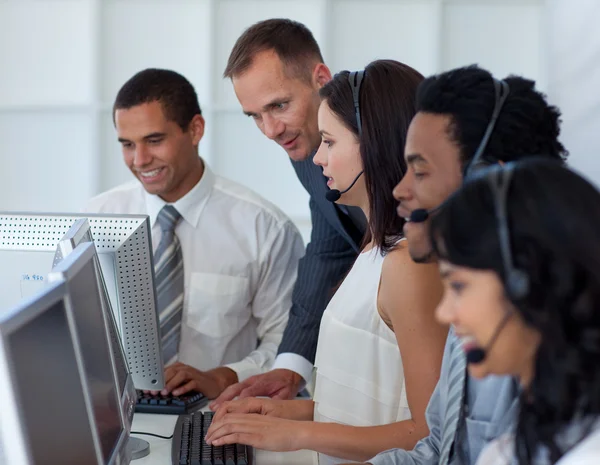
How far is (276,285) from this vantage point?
115 inches

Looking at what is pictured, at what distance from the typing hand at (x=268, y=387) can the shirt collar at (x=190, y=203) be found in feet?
2.46

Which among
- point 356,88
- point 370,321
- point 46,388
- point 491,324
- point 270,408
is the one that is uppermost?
point 356,88

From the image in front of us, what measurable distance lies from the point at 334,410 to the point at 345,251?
2.63 ft

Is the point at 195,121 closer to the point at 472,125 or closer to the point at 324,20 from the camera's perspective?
the point at 324,20

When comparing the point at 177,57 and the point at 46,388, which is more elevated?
the point at 177,57

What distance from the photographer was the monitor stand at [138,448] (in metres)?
1.86

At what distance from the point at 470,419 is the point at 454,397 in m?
0.04

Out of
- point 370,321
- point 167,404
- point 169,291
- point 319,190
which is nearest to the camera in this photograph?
point 370,321

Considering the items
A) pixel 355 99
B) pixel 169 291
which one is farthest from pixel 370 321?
pixel 169 291

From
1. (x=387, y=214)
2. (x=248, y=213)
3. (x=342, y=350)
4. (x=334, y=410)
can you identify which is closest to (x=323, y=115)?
(x=387, y=214)

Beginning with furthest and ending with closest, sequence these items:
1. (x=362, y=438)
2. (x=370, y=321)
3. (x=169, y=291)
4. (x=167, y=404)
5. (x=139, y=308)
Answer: (x=169, y=291) < (x=167, y=404) < (x=139, y=308) < (x=370, y=321) < (x=362, y=438)

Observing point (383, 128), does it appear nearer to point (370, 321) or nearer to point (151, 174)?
point (370, 321)

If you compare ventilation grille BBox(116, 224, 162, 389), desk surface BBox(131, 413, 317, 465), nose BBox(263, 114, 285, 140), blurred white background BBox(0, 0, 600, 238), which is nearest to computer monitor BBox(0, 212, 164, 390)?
ventilation grille BBox(116, 224, 162, 389)

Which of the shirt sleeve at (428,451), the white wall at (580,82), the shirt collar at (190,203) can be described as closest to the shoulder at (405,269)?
the shirt sleeve at (428,451)
